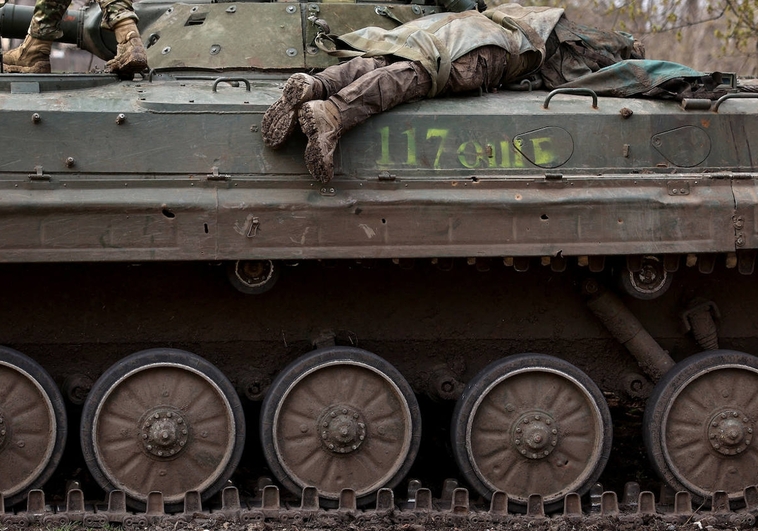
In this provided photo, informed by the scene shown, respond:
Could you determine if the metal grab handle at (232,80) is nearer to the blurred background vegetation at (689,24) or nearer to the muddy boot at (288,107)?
the muddy boot at (288,107)

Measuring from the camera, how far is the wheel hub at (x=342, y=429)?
7242 mm

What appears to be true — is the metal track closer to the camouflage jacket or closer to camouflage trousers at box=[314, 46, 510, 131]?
camouflage trousers at box=[314, 46, 510, 131]

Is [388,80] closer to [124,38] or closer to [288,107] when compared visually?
[288,107]

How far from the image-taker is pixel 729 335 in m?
8.02

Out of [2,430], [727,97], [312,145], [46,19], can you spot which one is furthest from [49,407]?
[727,97]

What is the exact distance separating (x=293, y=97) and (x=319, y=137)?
283 mm

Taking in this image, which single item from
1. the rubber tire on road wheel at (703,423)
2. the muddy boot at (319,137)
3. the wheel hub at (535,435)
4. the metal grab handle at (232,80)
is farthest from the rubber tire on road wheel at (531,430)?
the metal grab handle at (232,80)

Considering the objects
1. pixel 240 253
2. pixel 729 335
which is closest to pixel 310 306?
pixel 240 253

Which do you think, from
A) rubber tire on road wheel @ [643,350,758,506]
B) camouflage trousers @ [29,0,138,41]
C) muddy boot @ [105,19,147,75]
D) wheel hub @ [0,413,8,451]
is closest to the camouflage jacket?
muddy boot @ [105,19,147,75]

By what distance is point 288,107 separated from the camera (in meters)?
6.75

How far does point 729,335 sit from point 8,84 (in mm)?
4758

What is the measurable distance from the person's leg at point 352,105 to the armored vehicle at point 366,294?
0.12 m

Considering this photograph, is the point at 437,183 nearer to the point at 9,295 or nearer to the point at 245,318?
the point at 245,318

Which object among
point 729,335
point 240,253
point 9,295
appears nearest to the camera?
point 240,253
